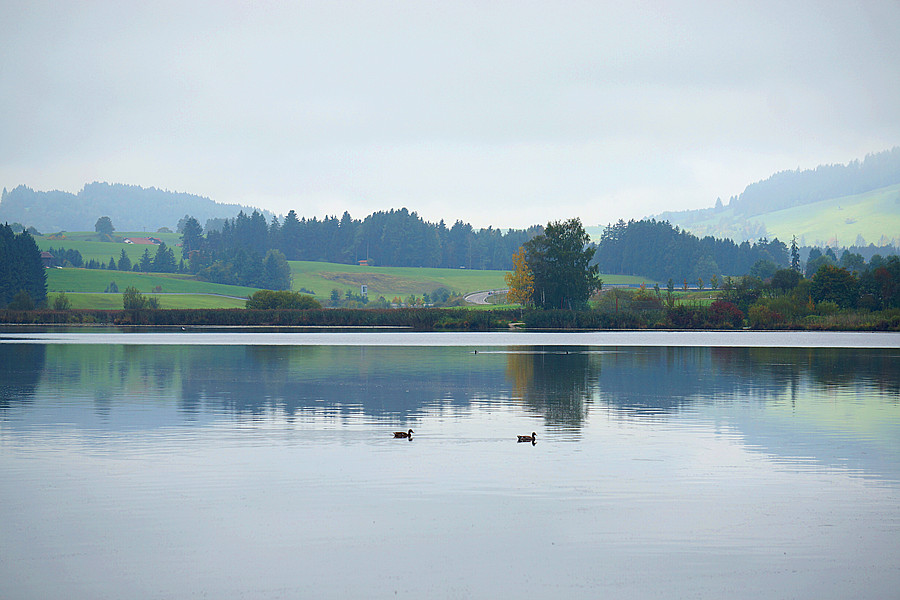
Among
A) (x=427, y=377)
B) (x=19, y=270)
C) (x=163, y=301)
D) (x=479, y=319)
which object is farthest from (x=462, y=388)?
(x=19, y=270)

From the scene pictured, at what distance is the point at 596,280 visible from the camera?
130 m

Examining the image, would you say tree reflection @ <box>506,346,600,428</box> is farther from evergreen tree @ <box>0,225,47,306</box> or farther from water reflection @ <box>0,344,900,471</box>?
evergreen tree @ <box>0,225,47,306</box>

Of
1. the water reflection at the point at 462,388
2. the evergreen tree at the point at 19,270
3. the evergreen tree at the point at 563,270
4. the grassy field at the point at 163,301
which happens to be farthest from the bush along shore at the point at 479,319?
the water reflection at the point at 462,388

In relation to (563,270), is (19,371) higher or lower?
lower

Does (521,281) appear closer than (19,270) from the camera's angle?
Yes

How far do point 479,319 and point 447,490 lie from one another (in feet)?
317

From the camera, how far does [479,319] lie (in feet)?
379

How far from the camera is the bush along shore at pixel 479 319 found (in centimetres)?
10638

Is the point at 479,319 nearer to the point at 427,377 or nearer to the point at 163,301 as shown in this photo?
the point at 427,377

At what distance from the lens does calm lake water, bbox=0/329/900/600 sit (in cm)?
1347

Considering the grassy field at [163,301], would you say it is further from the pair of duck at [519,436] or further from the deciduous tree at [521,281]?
the pair of duck at [519,436]

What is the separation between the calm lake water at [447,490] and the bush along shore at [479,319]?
2733 inches

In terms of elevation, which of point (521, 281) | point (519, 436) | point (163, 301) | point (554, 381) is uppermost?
point (521, 281)

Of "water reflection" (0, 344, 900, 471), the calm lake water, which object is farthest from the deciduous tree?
the calm lake water
